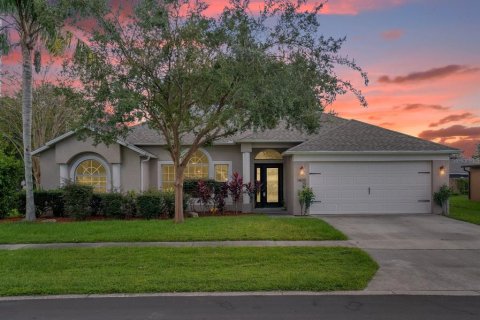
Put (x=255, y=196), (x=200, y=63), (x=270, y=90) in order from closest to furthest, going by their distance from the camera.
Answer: (x=270, y=90) → (x=200, y=63) → (x=255, y=196)

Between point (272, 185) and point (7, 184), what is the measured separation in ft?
38.9

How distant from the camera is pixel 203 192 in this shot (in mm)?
19453

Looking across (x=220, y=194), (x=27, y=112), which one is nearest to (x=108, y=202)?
(x=27, y=112)

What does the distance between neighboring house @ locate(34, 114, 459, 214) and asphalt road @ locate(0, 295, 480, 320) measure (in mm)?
11394

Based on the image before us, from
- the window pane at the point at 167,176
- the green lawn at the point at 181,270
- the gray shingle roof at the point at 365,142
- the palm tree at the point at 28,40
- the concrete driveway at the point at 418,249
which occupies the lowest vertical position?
the concrete driveway at the point at 418,249

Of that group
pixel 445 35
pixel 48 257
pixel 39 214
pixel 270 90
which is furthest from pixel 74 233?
pixel 445 35

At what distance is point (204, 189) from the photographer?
19.4 metres

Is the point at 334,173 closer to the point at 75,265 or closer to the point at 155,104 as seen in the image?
the point at 155,104

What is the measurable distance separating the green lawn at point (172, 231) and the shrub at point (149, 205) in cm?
178

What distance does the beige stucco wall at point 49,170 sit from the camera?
20.8 metres

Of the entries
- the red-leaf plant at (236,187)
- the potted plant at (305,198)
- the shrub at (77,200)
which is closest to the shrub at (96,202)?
the shrub at (77,200)

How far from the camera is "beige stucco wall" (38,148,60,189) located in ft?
68.1

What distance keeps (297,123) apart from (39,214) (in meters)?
11.9

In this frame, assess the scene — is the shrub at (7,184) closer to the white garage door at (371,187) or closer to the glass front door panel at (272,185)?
the glass front door panel at (272,185)
